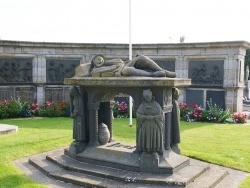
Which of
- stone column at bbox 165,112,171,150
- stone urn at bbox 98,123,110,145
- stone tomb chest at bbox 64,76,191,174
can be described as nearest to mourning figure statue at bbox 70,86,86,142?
stone tomb chest at bbox 64,76,191,174

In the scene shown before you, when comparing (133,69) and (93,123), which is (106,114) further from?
(133,69)

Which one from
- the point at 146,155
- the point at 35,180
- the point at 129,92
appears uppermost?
the point at 129,92

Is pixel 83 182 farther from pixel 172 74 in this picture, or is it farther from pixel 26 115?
pixel 26 115

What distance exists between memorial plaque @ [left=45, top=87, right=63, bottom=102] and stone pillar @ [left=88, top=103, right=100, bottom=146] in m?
11.0

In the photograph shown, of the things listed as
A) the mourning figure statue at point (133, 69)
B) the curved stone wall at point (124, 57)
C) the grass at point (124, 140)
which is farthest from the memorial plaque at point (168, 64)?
the mourning figure statue at point (133, 69)

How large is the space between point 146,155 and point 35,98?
42.2 feet

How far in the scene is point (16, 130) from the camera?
12672 millimetres

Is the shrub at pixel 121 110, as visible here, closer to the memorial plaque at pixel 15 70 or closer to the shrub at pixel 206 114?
the shrub at pixel 206 114

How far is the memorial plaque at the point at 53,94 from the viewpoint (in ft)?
62.7

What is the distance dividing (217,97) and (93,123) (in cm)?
1064

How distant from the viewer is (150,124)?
732cm

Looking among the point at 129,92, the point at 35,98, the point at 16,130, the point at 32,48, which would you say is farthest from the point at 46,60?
the point at 129,92

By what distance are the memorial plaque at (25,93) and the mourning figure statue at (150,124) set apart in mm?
12707

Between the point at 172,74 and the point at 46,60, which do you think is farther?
the point at 46,60
